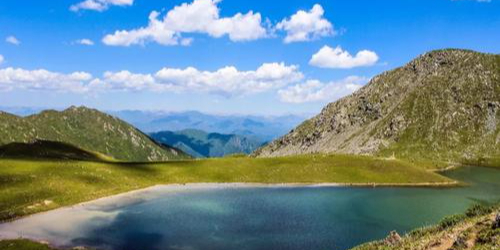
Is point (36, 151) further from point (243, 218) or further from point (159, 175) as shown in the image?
point (243, 218)

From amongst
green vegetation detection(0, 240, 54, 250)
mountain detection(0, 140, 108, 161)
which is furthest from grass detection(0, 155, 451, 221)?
green vegetation detection(0, 240, 54, 250)

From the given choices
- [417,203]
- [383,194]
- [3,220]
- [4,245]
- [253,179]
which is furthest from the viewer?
[253,179]

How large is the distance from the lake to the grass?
23.3ft

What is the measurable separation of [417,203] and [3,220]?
76256 mm

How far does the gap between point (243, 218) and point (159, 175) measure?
47.2 meters

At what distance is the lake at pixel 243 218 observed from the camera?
58031mm

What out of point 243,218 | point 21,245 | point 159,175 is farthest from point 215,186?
point 21,245

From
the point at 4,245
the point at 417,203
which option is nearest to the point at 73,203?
the point at 4,245

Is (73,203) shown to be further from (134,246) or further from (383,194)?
(383,194)

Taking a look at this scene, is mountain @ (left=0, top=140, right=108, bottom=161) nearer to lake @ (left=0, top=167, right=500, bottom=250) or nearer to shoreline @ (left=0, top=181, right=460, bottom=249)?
shoreline @ (left=0, top=181, right=460, bottom=249)

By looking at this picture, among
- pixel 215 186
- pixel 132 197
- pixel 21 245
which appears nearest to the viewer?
pixel 21 245

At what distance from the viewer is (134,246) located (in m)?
55.5

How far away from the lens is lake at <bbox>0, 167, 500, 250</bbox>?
5803 centimetres

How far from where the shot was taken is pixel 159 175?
11338 cm
